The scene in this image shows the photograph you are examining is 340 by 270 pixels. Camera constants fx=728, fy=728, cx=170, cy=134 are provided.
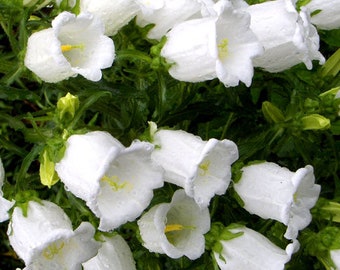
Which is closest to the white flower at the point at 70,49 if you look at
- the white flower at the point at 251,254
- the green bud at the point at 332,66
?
the white flower at the point at 251,254

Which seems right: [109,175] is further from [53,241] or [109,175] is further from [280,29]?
[280,29]

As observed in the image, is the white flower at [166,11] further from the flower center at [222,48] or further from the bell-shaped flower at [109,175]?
the bell-shaped flower at [109,175]

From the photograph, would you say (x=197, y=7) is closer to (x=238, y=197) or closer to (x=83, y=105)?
(x=83, y=105)

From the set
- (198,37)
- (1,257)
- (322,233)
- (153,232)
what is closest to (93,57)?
(198,37)

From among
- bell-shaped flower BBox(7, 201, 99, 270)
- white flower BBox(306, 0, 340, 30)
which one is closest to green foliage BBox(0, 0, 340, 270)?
bell-shaped flower BBox(7, 201, 99, 270)

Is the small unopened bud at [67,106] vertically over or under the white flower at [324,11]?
over

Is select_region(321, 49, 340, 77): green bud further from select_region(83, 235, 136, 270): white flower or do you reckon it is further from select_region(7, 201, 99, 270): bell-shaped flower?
select_region(7, 201, 99, 270): bell-shaped flower

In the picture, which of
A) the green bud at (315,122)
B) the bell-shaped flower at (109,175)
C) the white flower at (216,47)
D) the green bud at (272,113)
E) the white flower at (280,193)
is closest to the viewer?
the bell-shaped flower at (109,175)
